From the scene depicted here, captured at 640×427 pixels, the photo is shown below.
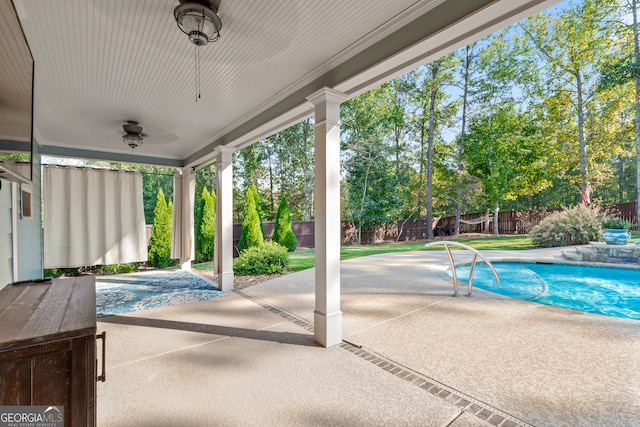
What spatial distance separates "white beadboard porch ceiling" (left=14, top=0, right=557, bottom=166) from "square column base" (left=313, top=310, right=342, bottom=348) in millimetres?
2172

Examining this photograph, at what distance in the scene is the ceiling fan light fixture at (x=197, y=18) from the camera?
72.2 inches

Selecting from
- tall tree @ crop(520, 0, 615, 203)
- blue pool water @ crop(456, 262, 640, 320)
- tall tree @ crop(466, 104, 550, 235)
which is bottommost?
blue pool water @ crop(456, 262, 640, 320)

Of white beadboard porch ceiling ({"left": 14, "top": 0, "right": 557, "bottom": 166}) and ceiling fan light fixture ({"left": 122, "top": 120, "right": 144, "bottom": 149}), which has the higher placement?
white beadboard porch ceiling ({"left": 14, "top": 0, "right": 557, "bottom": 166})

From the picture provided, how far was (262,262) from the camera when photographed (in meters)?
6.41

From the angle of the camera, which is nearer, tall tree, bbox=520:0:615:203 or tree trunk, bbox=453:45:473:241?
tall tree, bbox=520:0:615:203

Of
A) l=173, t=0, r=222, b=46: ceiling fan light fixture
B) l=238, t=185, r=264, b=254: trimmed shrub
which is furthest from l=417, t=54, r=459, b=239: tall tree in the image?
l=173, t=0, r=222, b=46: ceiling fan light fixture

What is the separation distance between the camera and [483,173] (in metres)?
13.6

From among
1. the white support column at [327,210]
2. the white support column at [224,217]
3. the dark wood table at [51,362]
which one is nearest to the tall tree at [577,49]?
the white support column at [327,210]

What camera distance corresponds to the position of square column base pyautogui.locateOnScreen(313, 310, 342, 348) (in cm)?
275

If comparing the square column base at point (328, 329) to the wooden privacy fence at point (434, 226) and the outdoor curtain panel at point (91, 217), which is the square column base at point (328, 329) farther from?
the wooden privacy fence at point (434, 226)

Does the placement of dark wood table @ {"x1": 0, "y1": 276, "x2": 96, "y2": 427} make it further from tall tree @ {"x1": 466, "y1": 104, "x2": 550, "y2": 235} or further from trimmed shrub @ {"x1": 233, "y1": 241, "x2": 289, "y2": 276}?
tall tree @ {"x1": 466, "y1": 104, "x2": 550, "y2": 235}

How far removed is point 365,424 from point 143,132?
500 centimetres

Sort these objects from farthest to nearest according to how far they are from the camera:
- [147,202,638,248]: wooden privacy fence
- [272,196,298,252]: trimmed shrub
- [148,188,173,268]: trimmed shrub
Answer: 1. [147,202,638,248]: wooden privacy fence
2. [272,196,298,252]: trimmed shrub
3. [148,188,173,268]: trimmed shrub

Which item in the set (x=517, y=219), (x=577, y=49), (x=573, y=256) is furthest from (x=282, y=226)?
(x=577, y=49)
